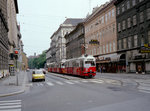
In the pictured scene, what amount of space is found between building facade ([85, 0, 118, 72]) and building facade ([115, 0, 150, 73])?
2.55m

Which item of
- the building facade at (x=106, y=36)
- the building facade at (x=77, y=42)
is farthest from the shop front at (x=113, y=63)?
the building facade at (x=77, y=42)

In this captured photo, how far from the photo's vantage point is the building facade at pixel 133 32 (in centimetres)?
3522

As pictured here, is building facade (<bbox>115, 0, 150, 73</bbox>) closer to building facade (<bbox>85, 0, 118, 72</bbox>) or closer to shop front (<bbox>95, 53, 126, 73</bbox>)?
shop front (<bbox>95, 53, 126, 73</bbox>)

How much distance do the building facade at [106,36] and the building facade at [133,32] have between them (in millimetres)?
2553

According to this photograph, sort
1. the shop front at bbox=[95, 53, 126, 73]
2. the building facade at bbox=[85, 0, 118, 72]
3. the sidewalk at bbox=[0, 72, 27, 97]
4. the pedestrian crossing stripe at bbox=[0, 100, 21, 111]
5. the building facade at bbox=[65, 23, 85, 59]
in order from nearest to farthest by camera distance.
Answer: the pedestrian crossing stripe at bbox=[0, 100, 21, 111] → the sidewalk at bbox=[0, 72, 27, 97] → the shop front at bbox=[95, 53, 126, 73] → the building facade at bbox=[85, 0, 118, 72] → the building facade at bbox=[65, 23, 85, 59]

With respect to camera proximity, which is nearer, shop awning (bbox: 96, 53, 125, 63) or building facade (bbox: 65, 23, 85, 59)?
shop awning (bbox: 96, 53, 125, 63)

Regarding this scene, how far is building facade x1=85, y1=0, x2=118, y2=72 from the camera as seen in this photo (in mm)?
47781

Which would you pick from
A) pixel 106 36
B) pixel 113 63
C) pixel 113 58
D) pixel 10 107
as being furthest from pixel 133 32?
pixel 10 107

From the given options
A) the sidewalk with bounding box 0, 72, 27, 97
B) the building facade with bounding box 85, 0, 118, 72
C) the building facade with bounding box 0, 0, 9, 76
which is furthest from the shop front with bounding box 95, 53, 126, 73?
the sidewalk with bounding box 0, 72, 27, 97

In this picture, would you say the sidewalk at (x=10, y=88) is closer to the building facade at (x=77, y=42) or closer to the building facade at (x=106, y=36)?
the building facade at (x=106, y=36)

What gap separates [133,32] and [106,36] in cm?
1333

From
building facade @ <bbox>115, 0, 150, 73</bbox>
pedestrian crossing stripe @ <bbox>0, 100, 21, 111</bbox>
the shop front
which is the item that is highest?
building facade @ <bbox>115, 0, 150, 73</bbox>

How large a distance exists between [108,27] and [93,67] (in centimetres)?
2445

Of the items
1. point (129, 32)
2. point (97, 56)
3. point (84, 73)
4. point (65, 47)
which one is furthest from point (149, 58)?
point (65, 47)
